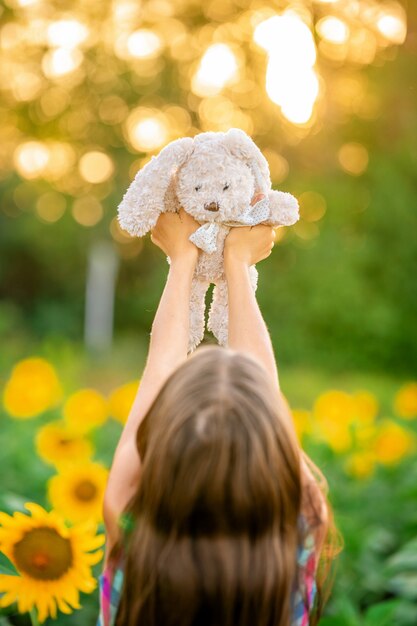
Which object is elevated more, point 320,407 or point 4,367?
point 4,367

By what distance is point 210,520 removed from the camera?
97cm

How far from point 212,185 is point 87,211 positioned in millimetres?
10422

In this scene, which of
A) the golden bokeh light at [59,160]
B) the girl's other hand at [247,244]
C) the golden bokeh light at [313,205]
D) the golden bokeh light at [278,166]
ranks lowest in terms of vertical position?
the girl's other hand at [247,244]

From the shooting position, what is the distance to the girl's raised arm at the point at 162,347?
1086 millimetres

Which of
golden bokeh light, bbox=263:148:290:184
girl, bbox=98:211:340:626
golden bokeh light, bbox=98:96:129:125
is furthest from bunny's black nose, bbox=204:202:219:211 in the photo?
golden bokeh light, bbox=98:96:129:125

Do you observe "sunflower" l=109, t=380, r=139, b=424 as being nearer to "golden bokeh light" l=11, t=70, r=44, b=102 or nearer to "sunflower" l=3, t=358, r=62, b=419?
"sunflower" l=3, t=358, r=62, b=419

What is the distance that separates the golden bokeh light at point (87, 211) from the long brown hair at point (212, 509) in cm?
1029

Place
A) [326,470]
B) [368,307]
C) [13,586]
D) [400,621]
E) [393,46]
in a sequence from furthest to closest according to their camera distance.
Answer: [368,307], [393,46], [326,470], [400,621], [13,586]

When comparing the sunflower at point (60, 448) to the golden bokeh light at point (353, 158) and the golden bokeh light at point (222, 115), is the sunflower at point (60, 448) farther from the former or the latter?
the golden bokeh light at point (353, 158)

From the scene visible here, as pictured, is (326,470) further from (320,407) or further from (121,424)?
(121,424)

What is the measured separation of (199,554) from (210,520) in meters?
0.04

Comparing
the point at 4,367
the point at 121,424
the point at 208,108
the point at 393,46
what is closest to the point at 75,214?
the point at 208,108

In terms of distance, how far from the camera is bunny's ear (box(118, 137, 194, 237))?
121 cm

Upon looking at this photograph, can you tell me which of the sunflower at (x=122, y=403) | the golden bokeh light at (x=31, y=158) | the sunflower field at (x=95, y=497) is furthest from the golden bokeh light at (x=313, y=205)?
the sunflower at (x=122, y=403)
